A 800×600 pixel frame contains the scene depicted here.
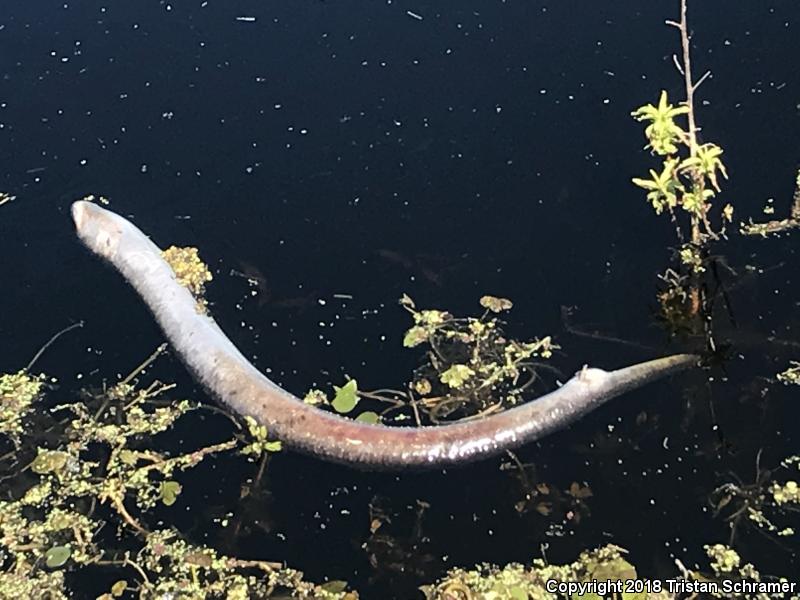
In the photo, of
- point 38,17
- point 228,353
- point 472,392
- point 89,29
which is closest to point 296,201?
point 228,353

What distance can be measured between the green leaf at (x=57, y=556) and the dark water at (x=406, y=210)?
0.36 metres

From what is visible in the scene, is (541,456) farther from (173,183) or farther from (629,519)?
(173,183)

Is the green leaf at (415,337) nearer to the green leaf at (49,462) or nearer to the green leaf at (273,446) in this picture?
the green leaf at (273,446)

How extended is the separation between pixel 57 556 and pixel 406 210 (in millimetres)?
1915

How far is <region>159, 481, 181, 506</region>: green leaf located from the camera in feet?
10.6

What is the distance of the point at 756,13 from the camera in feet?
14.9

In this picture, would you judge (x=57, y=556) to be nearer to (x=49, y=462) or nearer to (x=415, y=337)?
(x=49, y=462)

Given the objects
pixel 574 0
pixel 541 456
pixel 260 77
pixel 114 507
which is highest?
pixel 574 0

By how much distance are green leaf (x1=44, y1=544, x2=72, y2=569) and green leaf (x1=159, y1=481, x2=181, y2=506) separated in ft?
1.11

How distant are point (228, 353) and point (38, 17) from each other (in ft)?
9.79

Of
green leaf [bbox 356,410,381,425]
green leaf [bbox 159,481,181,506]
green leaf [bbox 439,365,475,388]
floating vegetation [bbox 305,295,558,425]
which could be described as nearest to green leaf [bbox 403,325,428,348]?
floating vegetation [bbox 305,295,558,425]

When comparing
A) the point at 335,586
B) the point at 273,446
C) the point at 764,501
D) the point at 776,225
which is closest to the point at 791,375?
the point at 764,501

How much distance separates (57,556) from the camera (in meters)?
3.13

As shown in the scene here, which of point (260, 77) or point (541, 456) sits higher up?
point (260, 77)
